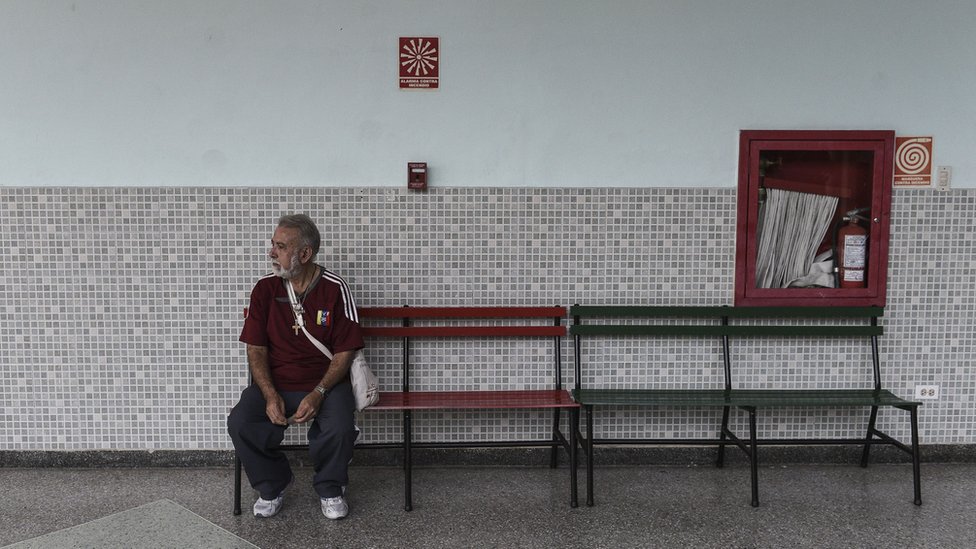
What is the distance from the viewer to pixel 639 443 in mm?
3846

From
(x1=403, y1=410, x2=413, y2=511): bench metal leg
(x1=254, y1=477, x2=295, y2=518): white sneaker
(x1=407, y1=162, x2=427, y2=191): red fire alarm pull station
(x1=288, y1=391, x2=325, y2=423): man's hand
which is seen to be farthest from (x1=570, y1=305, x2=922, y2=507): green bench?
(x1=254, y1=477, x2=295, y2=518): white sneaker

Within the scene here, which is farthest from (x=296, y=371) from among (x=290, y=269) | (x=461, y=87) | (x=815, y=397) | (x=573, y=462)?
(x=815, y=397)

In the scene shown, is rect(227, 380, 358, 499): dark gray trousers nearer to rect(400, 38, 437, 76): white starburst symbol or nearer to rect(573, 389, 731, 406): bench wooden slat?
rect(573, 389, 731, 406): bench wooden slat

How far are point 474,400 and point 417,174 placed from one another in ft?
4.03

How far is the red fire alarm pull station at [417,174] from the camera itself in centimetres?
365

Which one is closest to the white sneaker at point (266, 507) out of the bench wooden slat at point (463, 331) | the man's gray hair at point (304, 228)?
the bench wooden slat at point (463, 331)

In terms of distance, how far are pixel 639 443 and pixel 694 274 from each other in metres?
0.99

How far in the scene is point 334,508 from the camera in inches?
125

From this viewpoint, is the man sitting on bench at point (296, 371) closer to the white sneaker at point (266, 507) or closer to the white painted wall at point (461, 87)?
the white sneaker at point (266, 507)

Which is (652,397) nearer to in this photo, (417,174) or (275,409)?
(417,174)

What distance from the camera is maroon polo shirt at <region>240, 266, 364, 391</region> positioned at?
3.28m

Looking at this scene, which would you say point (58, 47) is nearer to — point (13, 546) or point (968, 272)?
point (13, 546)

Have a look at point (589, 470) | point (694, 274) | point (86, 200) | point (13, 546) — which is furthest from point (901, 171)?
point (13, 546)

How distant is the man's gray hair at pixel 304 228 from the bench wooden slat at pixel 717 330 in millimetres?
1415
